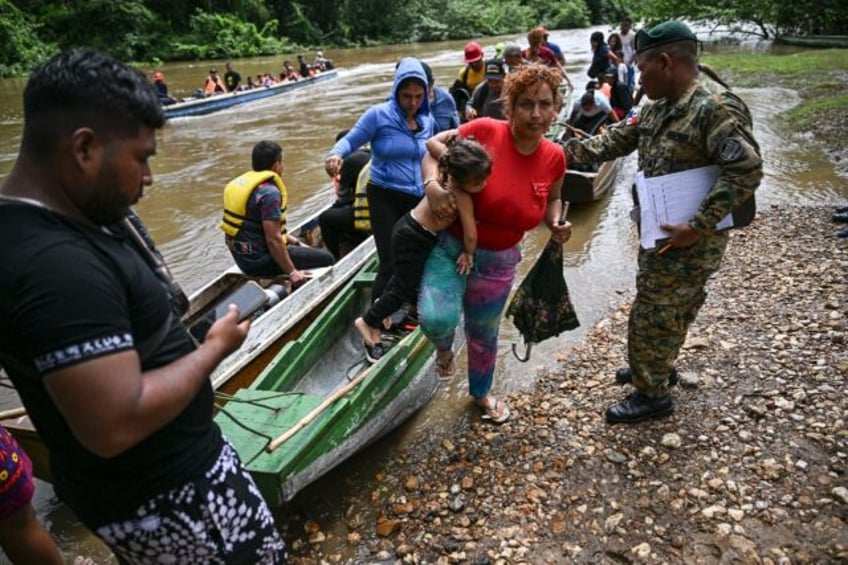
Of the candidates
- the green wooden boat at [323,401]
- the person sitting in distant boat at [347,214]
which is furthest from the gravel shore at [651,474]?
the person sitting in distant boat at [347,214]

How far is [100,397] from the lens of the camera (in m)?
1.17

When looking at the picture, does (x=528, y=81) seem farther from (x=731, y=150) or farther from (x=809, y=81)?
(x=809, y=81)

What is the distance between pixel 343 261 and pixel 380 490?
2487mm

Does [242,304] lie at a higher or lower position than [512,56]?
lower

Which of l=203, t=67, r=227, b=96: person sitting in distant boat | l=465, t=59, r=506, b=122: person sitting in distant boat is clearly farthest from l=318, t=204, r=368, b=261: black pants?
l=203, t=67, r=227, b=96: person sitting in distant boat

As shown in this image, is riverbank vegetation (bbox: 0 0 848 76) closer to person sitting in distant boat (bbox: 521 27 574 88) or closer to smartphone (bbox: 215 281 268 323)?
person sitting in distant boat (bbox: 521 27 574 88)

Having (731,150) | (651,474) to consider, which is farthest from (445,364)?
(731,150)

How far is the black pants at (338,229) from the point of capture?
5.76 m

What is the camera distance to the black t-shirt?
114 cm

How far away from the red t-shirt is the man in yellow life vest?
6.62ft

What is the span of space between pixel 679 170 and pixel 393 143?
1.99m

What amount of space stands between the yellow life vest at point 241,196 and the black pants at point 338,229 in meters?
1.09

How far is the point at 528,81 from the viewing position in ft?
9.42

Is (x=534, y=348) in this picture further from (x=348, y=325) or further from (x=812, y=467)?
(x=812, y=467)
